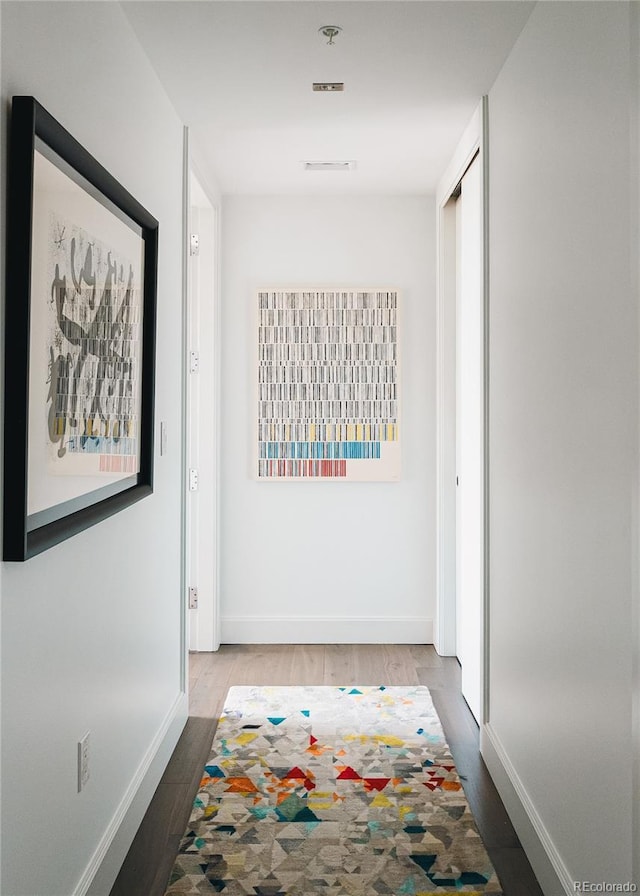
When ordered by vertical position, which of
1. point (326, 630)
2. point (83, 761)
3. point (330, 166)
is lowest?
point (326, 630)

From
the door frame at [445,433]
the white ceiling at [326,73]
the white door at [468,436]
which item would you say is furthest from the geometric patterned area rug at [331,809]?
the white ceiling at [326,73]

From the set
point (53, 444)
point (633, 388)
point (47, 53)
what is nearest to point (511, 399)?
point (633, 388)

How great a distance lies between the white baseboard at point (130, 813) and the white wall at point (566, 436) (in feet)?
3.82

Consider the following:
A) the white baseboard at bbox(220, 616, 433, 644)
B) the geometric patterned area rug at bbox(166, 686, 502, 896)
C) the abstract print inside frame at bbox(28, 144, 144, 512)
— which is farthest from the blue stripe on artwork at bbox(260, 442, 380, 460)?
the abstract print inside frame at bbox(28, 144, 144, 512)

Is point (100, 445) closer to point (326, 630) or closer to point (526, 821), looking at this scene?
point (526, 821)

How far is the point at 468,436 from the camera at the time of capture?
3.80m

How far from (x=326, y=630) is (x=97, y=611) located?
2.59 metres

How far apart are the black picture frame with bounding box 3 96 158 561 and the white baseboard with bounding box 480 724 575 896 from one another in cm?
145

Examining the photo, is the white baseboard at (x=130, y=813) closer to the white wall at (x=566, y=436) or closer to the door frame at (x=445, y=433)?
the white wall at (x=566, y=436)

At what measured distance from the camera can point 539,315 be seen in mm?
2225

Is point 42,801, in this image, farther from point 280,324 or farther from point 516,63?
point 280,324

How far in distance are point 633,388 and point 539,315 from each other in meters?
0.75

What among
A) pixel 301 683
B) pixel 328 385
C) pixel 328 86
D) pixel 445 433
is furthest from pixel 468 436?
pixel 328 86

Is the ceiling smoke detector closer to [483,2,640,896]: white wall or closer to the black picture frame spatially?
[483,2,640,896]: white wall
